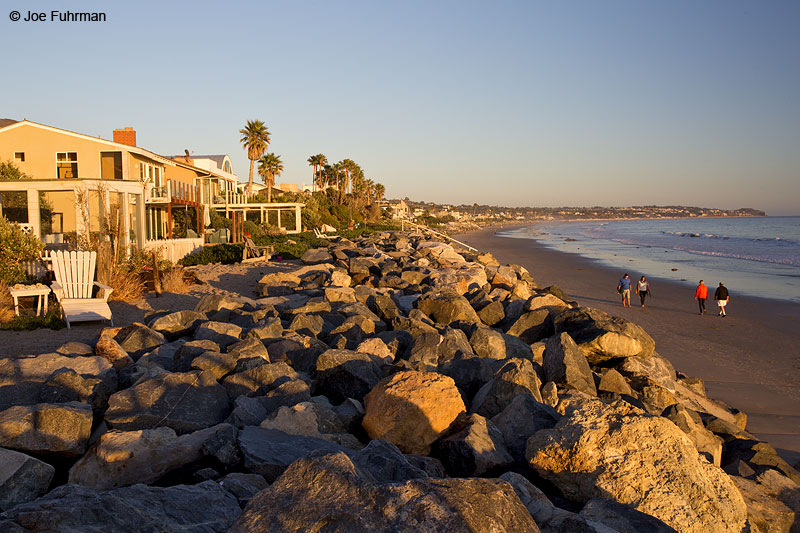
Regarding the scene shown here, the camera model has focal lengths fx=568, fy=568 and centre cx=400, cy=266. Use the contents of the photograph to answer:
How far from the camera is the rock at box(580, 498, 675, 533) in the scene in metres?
2.83

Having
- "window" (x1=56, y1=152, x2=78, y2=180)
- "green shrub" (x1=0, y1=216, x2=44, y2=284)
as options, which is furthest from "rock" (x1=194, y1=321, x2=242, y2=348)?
"window" (x1=56, y1=152, x2=78, y2=180)

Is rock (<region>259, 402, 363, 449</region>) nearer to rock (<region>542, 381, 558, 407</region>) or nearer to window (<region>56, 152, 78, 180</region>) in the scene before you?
rock (<region>542, 381, 558, 407</region>)

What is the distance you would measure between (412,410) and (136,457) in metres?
1.77

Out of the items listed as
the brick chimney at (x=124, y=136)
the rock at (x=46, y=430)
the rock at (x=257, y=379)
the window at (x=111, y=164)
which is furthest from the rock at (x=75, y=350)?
the brick chimney at (x=124, y=136)

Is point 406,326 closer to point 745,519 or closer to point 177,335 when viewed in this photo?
point 177,335

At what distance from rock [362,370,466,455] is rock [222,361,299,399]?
100cm

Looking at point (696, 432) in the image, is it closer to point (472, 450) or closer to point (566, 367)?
point (566, 367)

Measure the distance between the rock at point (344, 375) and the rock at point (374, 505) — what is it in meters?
2.57

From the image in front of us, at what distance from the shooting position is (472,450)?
3617mm

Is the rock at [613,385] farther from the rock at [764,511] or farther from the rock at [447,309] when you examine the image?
the rock at [447,309]

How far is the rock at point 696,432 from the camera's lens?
17.4 feet

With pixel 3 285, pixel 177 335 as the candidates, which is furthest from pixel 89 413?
pixel 3 285

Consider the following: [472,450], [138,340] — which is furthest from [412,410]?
[138,340]

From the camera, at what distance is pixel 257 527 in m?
2.15
